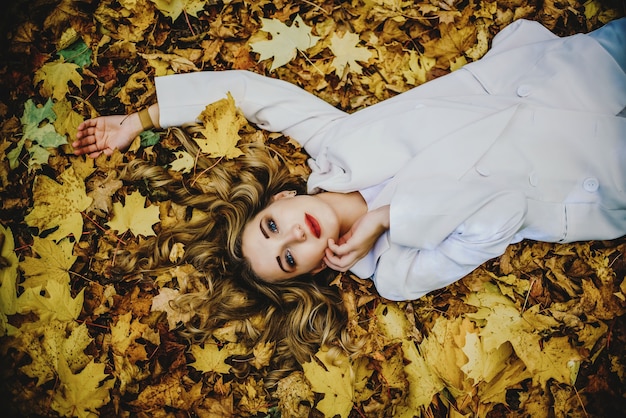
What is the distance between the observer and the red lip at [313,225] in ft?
7.35

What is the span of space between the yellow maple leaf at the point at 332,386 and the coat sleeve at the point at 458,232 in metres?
0.63

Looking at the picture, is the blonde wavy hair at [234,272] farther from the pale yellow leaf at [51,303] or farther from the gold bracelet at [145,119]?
the pale yellow leaf at [51,303]

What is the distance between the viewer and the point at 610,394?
238cm

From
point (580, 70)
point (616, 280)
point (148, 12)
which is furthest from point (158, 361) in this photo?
point (580, 70)

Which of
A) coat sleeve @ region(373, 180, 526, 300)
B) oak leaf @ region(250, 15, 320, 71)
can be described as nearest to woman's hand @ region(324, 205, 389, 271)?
coat sleeve @ region(373, 180, 526, 300)

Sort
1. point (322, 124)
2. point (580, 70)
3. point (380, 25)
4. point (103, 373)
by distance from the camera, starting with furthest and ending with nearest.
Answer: point (380, 25), point (322, 124), point (580, 70), point (103, 373)

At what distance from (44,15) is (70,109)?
0.68 meters

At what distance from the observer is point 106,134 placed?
8.43 feet

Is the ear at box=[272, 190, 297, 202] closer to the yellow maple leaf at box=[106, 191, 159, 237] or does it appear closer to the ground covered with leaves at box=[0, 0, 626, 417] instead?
the ground covered with leaves at box=[0, 0, 626, 417]

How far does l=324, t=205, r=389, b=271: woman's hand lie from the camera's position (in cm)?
234

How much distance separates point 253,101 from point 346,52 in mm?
774

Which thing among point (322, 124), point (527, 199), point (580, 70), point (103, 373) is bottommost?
point (103, 373)

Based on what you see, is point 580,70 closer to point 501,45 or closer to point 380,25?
point 501,45

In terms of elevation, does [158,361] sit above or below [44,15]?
below
